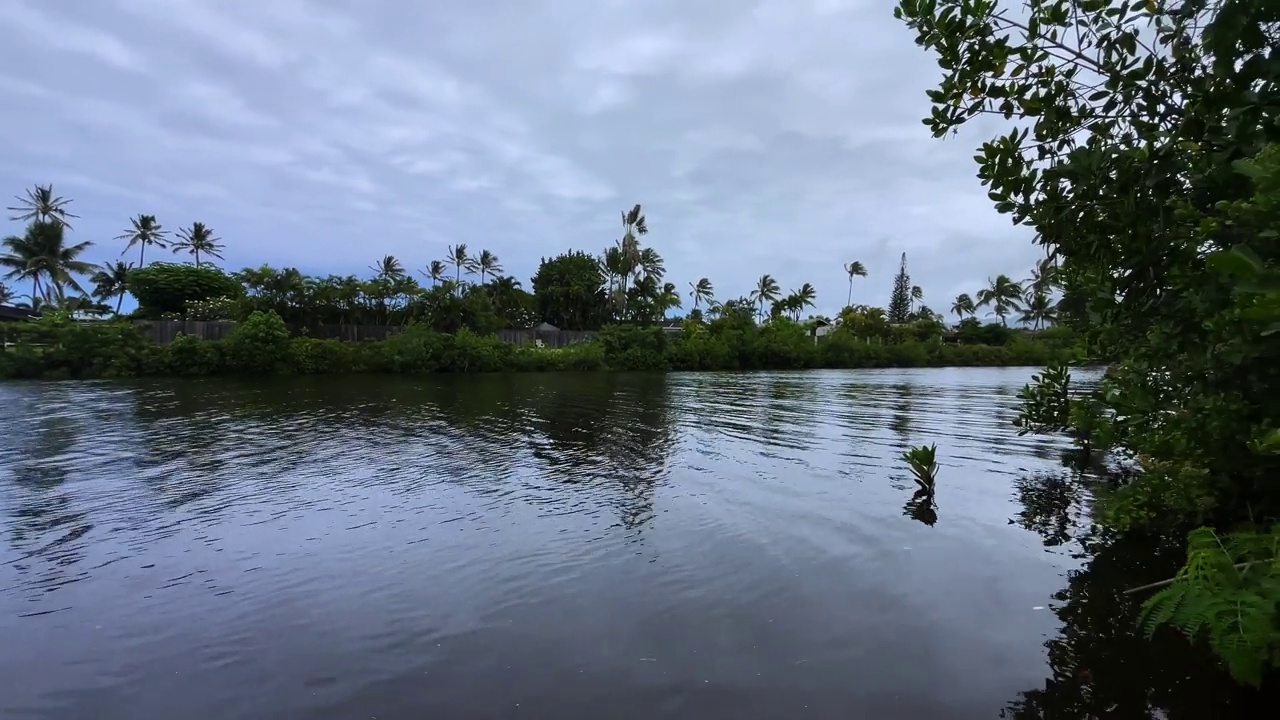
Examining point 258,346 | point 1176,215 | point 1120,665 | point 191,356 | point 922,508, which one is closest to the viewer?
point 1176,215

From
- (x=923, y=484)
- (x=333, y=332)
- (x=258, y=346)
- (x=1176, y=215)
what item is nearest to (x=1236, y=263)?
(x=1176, y=215)

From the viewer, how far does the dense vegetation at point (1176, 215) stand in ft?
15.0

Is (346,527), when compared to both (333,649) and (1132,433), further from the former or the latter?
(1132,433)

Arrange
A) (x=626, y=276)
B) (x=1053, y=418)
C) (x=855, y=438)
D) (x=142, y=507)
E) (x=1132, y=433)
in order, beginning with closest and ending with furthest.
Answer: (x=1132, y=433) → (x=142, y=507) → (x=1053, y=418) → (x=855, y=438) → (x=626, y=276)

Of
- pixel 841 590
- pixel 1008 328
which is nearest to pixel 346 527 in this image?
pixel 841 590

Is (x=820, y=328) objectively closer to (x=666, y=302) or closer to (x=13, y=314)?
(x=666, y=302)

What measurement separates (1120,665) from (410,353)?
2033 inches

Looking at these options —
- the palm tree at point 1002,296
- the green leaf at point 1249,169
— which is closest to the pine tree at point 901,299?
the palm tree at point 1002,296

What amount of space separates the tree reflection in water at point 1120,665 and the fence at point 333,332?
52759mm

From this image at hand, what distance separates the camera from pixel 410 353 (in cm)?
5306

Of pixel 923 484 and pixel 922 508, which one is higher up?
pixel 923 484

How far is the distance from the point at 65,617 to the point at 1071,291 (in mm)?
11515

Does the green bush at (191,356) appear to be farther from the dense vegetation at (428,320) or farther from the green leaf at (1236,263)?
the green leaf at (1236,263)

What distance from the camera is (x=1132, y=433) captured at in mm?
8500
